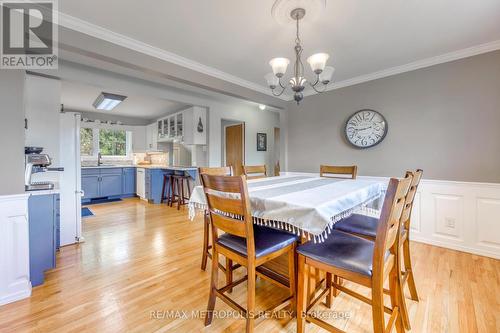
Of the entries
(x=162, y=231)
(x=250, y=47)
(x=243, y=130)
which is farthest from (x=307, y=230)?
(x=243, y=130)

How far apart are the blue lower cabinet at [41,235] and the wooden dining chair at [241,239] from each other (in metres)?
1.60

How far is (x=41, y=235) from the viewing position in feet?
6.35

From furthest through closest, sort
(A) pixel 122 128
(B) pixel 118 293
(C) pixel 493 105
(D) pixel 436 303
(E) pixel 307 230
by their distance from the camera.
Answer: (A) pixel 122 128
(C) pixel 493 105
(B) pixel 118 293
(D) pixel 436 303
(E) pixel 307 230

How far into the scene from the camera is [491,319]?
147 centimetres

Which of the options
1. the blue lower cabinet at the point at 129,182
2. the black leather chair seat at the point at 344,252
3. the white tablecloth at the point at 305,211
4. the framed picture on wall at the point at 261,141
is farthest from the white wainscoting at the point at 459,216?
the blue lower cabinet at the point at 129,182

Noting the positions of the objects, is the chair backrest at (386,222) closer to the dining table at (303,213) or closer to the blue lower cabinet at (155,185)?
the dining table at (303,213)

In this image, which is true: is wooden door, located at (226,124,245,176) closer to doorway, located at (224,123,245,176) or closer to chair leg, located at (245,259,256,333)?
doorway, located at (224,123,245,176)

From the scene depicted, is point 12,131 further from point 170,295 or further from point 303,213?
point 303,213

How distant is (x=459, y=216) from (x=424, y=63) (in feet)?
6.18

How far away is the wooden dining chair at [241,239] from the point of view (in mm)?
1197

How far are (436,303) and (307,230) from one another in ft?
4.55

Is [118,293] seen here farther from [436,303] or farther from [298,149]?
[298,149]

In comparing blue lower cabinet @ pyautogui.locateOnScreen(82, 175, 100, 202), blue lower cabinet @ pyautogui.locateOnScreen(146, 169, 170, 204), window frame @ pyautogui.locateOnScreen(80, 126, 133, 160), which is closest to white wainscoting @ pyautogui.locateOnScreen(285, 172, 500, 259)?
blue lower cabinet @ pyautogui.locateOnScreen(146, 169, 170, 204)

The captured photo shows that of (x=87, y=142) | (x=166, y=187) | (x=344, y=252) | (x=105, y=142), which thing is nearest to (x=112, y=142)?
(x=105, y=142)
